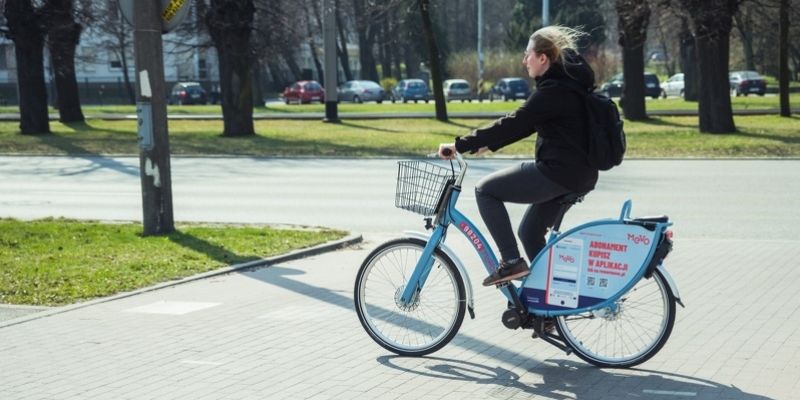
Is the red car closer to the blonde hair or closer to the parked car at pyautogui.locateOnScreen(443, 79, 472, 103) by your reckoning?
the parked car at pyautogui.locateOnScreen(443, 79, 472, 103)

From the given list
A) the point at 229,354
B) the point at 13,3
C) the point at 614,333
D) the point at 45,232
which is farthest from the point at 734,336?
the point at 13,3

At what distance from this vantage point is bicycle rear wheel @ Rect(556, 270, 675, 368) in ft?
20.5

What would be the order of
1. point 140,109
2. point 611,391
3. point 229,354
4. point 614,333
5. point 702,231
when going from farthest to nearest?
point 702,231 → point 140,109 → point 229,354 → point 614,333 → point 611,391

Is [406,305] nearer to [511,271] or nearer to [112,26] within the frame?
[511,271]

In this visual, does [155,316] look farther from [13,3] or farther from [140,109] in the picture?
[13,3]

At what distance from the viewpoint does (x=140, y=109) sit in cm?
1177

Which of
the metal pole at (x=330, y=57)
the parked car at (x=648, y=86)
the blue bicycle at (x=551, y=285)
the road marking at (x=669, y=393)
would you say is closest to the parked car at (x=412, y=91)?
the parked car at (x=648, y=86)

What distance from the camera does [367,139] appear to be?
3020cm

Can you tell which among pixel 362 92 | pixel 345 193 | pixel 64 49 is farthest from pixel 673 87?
pixel 345 193

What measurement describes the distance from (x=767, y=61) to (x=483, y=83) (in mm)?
17217

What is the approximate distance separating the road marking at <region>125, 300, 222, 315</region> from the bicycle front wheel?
1.90 meters

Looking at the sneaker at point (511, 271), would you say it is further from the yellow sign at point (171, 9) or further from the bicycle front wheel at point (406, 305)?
the yellow sign at point (171, 9)

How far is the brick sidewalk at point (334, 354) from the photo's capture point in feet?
19.6

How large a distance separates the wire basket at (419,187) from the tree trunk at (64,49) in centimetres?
3030
